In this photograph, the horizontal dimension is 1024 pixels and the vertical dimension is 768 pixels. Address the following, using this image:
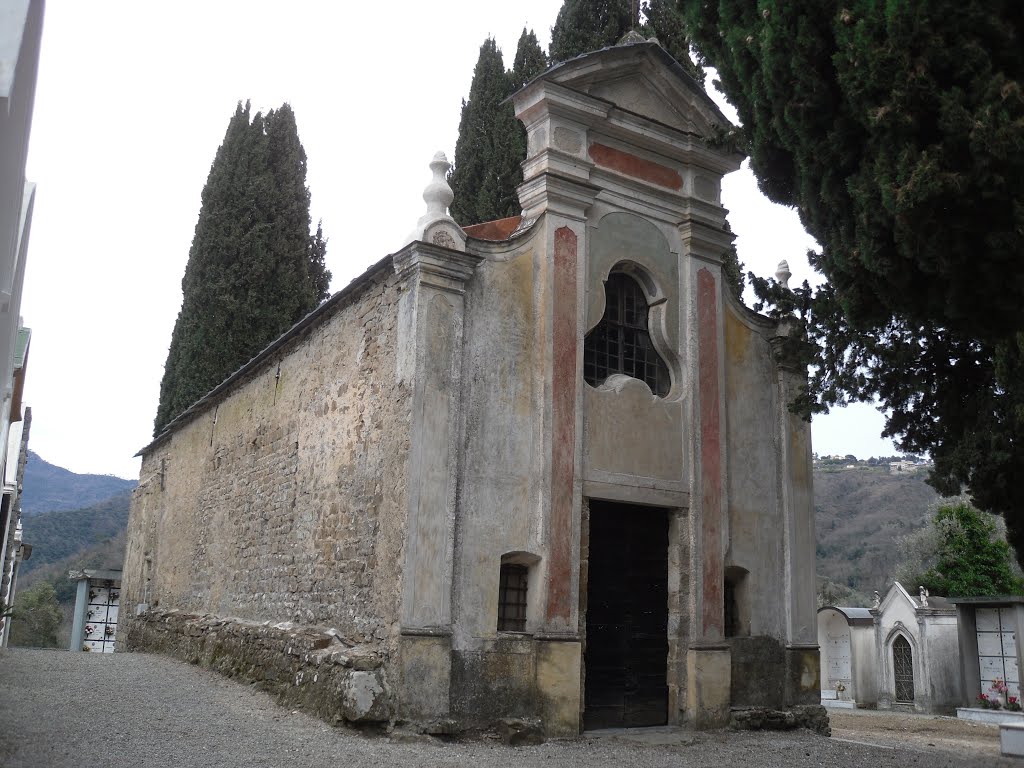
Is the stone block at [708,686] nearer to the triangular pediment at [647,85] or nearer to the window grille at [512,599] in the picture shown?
the window grille at [512,599]

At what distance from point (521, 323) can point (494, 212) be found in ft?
34.2

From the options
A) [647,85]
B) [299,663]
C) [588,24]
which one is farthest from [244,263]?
[299,663]

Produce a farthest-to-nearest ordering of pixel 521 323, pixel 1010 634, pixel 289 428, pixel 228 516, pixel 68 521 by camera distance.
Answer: pixel 68 521
pixel 1010 634
pixel 228 516
pixel 289 428
pixel 521 323

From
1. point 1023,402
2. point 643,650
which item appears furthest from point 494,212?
point 1023,402

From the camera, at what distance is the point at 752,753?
331 inches

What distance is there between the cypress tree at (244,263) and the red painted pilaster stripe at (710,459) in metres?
15.1

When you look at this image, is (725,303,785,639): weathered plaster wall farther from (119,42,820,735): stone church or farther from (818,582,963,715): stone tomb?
(818,582,963,715): stone tomb

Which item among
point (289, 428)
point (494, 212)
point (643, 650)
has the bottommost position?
point (643, 650)

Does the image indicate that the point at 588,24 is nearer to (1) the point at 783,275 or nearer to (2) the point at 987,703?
(1) the point at 783,275

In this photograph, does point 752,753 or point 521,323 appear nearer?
point 752,753

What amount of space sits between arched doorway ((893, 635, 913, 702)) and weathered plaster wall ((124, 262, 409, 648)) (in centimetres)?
1317

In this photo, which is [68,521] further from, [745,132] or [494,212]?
[745,132]

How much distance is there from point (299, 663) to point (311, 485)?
7.11ft

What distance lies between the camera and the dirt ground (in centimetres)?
1034
